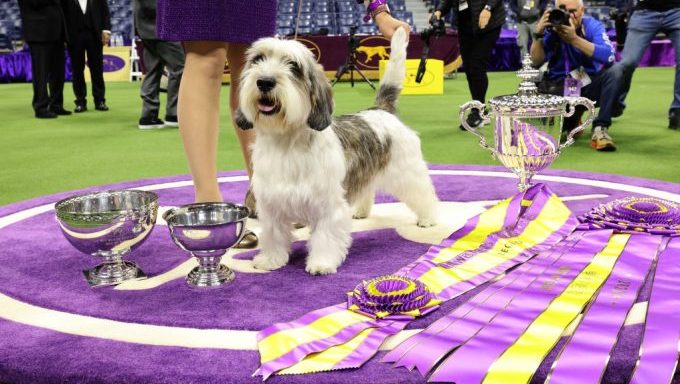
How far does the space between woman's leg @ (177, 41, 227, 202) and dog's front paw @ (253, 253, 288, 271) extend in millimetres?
419

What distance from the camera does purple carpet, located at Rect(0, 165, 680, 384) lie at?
1660 mm

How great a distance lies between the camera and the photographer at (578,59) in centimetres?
488

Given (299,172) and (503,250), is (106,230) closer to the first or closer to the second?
(299,172)

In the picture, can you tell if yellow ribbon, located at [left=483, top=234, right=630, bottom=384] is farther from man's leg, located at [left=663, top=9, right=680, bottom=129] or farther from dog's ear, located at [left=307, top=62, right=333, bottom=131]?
man's leg, located at [left=663, top=9, right=680, bottom=129]

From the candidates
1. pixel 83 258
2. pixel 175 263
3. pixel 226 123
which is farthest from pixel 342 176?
pixel 226 123

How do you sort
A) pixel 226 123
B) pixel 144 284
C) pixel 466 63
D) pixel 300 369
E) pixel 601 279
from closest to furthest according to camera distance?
1. pixel 300 369
2. pixel 601 279
3. pixel 144 284
4. pixel 466 63
5. pixel 226 123

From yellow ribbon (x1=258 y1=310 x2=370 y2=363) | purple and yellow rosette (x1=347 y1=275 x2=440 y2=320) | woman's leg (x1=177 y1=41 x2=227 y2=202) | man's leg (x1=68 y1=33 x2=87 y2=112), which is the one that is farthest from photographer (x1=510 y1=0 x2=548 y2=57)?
yellow ribbon (x1=258 y1=310 x2=370 y2=363)

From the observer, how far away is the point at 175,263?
2.61m

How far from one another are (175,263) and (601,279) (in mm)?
1624

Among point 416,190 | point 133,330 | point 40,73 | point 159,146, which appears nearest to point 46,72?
point 40,73

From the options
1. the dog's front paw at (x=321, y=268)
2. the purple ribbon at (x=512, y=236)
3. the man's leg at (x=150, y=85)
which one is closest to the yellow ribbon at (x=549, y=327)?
the purple ribbon at (x=512, y=236)

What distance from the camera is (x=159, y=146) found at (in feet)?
19.2

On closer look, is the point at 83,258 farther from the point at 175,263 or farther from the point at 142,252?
the point at 175,263

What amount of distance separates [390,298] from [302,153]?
27.6 inches
